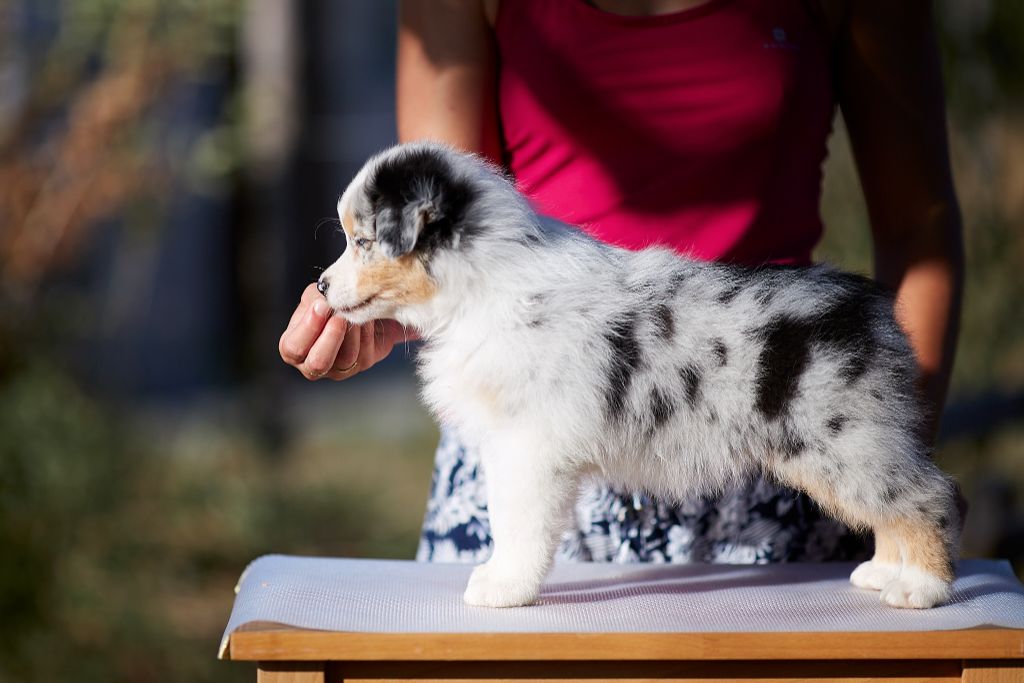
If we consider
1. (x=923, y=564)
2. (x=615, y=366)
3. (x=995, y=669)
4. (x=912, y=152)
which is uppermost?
(x=912, y=152)

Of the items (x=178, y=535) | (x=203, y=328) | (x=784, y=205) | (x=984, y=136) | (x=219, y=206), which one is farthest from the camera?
(x=203, y=328)

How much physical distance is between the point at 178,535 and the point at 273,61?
8.77ft

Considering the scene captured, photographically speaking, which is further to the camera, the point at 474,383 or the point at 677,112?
the point at 677,112

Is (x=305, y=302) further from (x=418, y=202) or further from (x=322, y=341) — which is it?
(x=418, y=202)

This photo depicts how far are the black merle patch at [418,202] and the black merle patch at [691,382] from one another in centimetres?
32

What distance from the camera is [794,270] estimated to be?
5.36 feet

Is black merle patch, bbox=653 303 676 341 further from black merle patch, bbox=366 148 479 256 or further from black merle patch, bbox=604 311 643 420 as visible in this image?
black merle patch, bbox=366 148 479 256

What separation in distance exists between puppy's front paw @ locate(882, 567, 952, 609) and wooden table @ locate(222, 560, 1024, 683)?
78 millimetres

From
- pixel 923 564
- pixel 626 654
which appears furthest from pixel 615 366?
pixel 923 564

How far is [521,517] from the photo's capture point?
155 cm

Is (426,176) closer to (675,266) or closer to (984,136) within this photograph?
(675,266)

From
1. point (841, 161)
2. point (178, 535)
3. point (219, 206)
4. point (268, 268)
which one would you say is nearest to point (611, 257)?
point (841, 161)

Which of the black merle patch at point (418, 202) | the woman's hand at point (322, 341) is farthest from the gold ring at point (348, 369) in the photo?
the black merle patch at point (418, 202)

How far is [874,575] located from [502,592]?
0.53m
